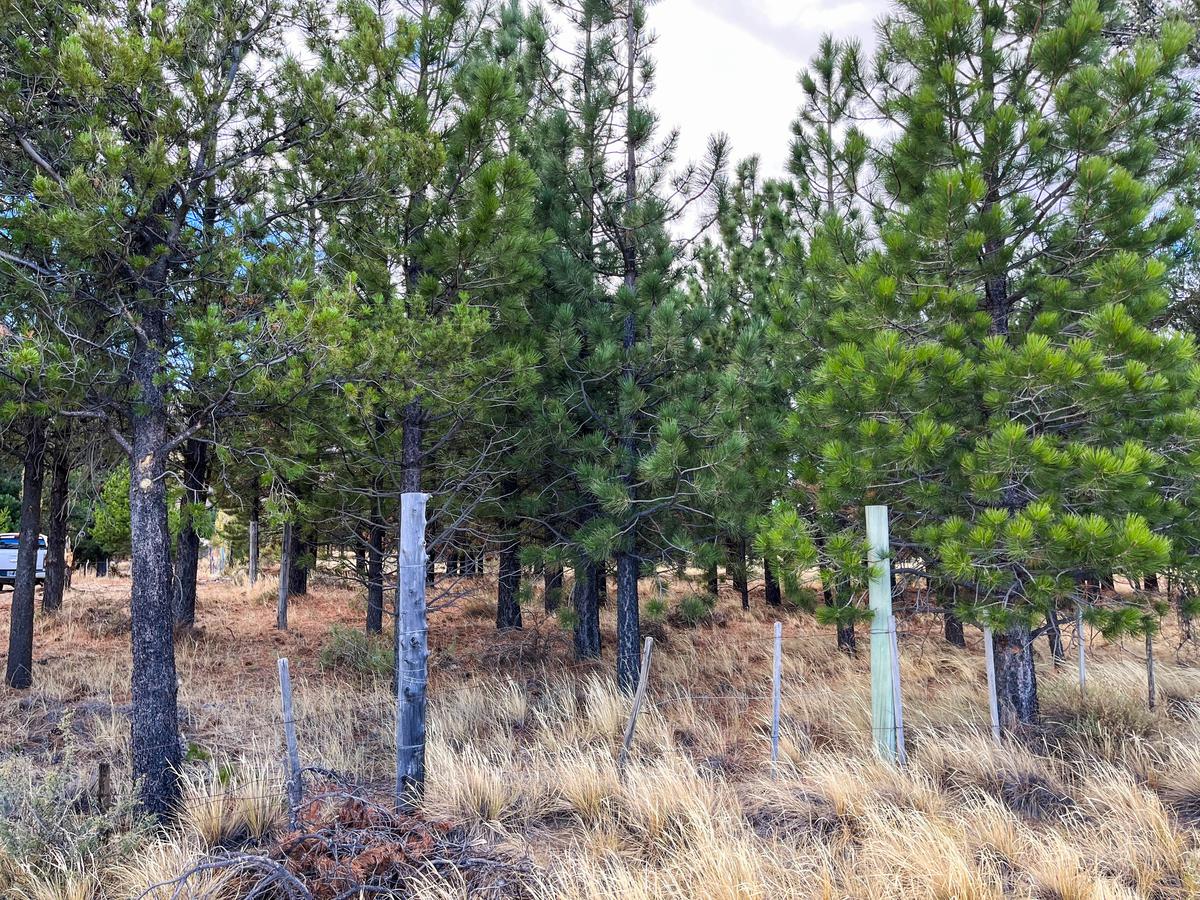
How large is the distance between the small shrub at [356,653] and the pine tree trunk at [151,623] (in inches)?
151

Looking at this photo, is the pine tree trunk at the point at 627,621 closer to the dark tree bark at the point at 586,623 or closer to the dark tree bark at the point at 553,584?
the dark tree bark at the point at 553,584

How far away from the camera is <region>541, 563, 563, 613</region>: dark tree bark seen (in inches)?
358

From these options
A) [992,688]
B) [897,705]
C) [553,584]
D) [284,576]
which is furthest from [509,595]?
[992,688]

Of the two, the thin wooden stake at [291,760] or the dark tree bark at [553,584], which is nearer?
the thin wooden stake at [291,760]

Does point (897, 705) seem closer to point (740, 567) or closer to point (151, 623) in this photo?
point (740, 567)

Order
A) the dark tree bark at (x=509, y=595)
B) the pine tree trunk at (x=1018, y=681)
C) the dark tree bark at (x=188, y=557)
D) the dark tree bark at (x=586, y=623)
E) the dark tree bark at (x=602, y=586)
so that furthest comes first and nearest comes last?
the dark tree bark at (x=602, y=586) → the dark tree bark at (x=509, y=595) → the dark tree bark at (x=188, y=557) → the dark tree bark at (x=586, y=623) → the pine tree trunk at (x=1018, y=681)

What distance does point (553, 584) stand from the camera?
33.2 feet

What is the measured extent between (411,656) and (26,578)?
6759mm

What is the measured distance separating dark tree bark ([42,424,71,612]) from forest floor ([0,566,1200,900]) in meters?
3.02

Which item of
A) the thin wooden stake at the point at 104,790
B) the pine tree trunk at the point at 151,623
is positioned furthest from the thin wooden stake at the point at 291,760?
the thin wooden stake at the point at 104,790

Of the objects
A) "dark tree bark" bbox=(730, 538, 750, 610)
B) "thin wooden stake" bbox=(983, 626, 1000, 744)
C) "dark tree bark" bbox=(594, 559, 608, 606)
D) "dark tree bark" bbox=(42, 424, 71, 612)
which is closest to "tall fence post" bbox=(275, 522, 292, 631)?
"dark tree bark" bbox=(42, 424, 71, 612)

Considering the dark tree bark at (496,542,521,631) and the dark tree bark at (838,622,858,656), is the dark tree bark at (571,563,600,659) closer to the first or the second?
the dark tree bark at (496,542,521,631)

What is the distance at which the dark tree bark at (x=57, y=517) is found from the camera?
9688 millimetres

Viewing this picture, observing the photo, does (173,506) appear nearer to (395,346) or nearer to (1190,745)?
(395,346)
